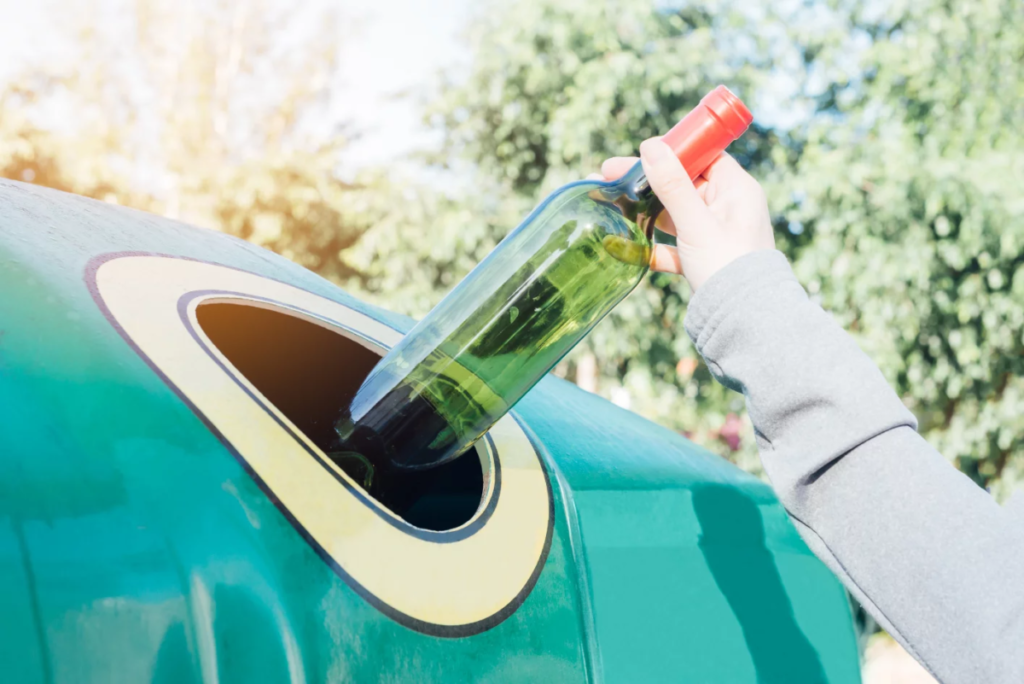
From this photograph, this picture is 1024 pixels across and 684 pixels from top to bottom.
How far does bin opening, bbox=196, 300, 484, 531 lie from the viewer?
3.80 ft

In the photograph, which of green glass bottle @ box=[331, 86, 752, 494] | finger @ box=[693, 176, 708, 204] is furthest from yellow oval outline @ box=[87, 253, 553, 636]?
finger @ box=[693, 176, 708, 204]

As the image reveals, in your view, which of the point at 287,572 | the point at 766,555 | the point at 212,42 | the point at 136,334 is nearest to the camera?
the point at 287,572

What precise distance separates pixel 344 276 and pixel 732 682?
791 centimetres

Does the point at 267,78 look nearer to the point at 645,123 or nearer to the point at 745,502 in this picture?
the point at 645,123

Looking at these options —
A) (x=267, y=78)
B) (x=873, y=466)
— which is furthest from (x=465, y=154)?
(x=873, y=466)

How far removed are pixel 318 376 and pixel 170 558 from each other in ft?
2.05

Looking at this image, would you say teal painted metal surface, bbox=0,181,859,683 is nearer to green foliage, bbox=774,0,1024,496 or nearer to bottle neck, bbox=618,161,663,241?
bottle neck, bbox=618,161,663,241

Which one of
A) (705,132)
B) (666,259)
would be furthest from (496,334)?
(705,132)

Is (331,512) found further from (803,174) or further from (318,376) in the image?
(803,174)

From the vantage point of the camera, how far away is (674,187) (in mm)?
863


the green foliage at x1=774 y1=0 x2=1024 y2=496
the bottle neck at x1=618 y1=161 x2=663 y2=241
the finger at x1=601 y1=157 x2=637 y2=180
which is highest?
the finger at x1=601 y1=157 x2=637 y2=180

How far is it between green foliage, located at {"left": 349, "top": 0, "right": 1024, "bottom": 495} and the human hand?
4.43 m

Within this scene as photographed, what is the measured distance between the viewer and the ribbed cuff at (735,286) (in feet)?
2.62

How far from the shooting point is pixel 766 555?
1.39m
